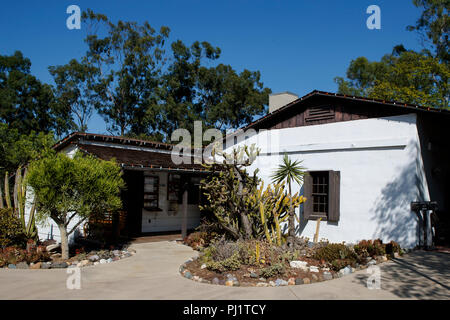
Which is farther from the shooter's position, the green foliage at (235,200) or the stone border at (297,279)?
the green foliage at (235,200)

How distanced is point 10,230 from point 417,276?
10381mm

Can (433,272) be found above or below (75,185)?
below

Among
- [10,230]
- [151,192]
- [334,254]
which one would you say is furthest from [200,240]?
[10,230]

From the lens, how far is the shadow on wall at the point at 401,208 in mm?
9906

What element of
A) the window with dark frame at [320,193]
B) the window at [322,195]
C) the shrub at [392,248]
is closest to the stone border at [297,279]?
the shrub at [392,248]

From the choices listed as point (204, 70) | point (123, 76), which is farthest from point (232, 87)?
point (123, 76)

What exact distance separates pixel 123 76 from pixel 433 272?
29776 millimetres

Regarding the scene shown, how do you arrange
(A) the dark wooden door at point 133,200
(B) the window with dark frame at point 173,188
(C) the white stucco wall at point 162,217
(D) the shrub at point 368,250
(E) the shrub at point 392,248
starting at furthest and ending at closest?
(B) the window with dark frame at point 173,188
(C) the white stucco wall at point 162,217
(A) the dark wooden door at point 133,200
(E) the shrub at point 392,248
(D) the shrub at point 368,250

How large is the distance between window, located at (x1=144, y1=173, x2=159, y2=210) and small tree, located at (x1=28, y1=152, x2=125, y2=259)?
167 inches

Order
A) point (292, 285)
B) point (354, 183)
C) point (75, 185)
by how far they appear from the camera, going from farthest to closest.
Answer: point (354, 183) < point (75, 185) < point (292, 285)

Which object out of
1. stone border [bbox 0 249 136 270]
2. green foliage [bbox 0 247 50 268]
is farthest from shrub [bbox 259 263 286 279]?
green foliage [bbox 0 247 50 268]

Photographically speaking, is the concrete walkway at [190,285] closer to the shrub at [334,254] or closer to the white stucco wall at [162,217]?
the shrub at [334,254]

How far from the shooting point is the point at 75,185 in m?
9.01
